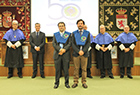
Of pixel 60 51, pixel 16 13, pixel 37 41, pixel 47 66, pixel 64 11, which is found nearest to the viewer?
pixel 60 51

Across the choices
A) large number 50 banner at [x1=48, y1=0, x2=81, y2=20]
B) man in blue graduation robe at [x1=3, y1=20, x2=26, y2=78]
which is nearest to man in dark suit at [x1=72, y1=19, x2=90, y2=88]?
man in blue graduation robe at [x1=3, y1=20, x2=26, y2=78]

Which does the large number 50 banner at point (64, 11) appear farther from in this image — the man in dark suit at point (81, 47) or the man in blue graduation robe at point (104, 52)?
the man in dark suit at point (81, 47)

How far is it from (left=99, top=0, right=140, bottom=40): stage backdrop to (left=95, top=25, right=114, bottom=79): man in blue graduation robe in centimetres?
308

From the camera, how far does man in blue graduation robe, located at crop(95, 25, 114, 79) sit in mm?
4098

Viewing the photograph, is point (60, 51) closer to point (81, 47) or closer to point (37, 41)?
point (81, 47)

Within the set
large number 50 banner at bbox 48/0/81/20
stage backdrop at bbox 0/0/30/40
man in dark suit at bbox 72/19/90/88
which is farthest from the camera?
stage backdrop at bbox 0/0/30/40

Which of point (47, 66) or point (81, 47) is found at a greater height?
point (81, 47)

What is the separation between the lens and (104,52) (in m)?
4.14

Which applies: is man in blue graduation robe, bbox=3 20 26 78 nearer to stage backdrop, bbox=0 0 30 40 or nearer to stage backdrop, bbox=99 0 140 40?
stage backdrop, bbox=0 0 30 40

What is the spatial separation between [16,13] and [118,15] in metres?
5.39

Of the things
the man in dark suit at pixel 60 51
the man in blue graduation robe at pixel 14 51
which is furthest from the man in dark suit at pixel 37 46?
the man in dark suit at pixel 60 51

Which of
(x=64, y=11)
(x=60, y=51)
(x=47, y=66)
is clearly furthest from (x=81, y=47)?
(x=64, y=11)

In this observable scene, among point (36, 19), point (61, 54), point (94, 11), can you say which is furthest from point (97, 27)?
point (61, 54)

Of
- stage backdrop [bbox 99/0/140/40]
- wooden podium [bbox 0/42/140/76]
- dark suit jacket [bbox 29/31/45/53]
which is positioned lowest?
wooden podium [bbox 0/42/140/76]
